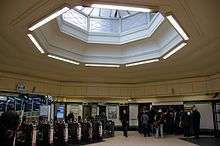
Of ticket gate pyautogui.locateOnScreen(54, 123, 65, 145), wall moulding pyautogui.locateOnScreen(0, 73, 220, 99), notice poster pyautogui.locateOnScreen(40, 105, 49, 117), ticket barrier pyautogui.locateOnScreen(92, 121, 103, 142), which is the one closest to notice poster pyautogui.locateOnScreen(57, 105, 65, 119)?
wall moulding pyautogui.locateOnScreen(0, 73, 220, 99)

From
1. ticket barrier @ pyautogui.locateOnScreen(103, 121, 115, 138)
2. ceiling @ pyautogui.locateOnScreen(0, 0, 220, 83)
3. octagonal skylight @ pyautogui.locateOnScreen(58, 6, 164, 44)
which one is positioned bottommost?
ticket barrier @ pyautogui.locateOnScreen(103, 121, 115, 138)

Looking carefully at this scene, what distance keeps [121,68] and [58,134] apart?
4.74 m

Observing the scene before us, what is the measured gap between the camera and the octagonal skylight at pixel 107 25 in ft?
32.0

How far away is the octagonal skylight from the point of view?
32.0ft

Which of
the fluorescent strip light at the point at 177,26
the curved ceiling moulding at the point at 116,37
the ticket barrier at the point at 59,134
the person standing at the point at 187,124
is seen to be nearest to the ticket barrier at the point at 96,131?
the ticket barrier at the point at 59,134

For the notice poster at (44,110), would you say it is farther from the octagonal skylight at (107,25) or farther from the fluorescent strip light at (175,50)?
the fluorescent strip light at (175,50)

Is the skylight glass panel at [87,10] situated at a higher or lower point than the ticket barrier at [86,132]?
higher

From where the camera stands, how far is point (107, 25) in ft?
35.3

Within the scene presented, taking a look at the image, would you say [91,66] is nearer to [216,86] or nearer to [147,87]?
[147,87]

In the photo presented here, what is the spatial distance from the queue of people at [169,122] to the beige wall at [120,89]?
107cm

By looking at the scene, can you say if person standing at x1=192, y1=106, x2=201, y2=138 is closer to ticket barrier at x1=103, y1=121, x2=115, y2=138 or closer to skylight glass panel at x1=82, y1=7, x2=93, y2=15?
ticket barrier at x1=103, y1=121, x2=115, y2=138

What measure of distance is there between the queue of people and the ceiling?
2.16 metres

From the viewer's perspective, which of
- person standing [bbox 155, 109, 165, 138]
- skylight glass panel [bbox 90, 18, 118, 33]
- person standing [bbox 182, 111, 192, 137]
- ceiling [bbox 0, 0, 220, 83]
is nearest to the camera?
ceiling [bbox 0, 0, 220, 83]

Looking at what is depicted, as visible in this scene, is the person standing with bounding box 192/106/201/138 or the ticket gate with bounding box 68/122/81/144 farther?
the person standing with bounding box 192/106/201/138
